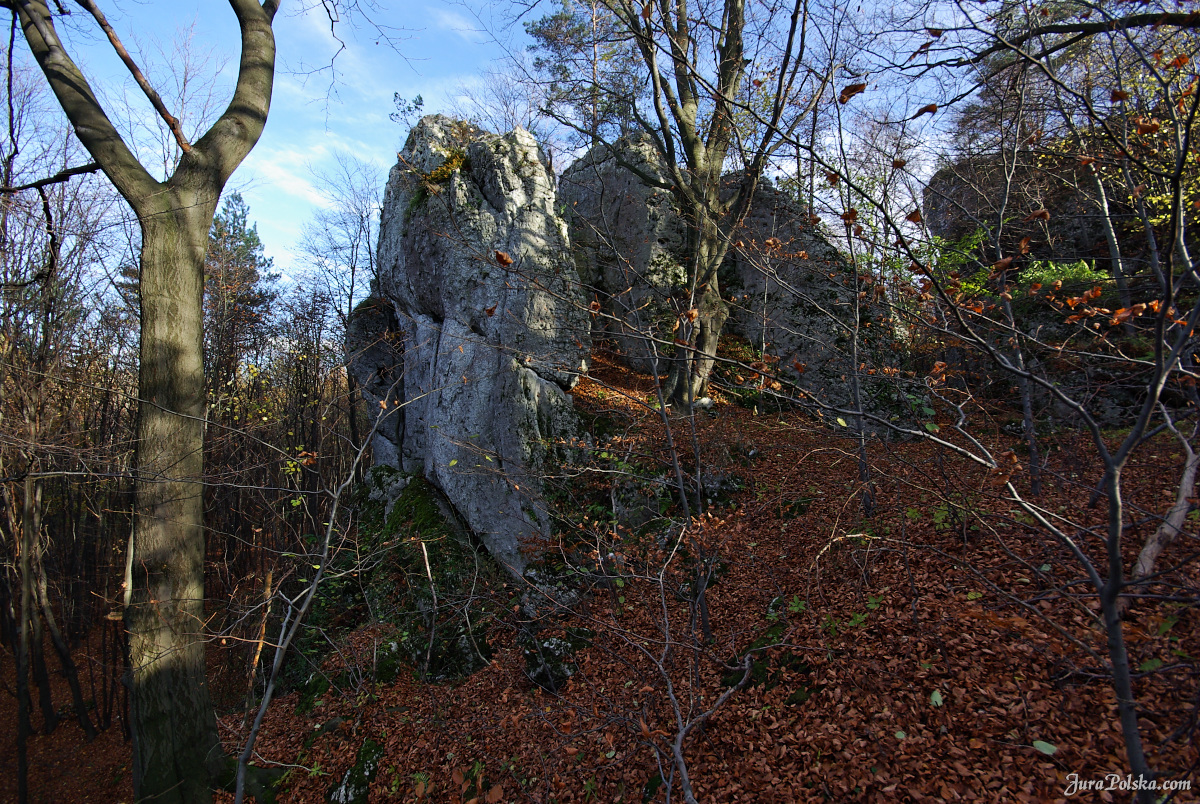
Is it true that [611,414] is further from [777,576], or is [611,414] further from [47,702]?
[47,702]

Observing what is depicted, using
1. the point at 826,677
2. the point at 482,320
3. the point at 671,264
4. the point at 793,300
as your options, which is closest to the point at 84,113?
the point at 482,320

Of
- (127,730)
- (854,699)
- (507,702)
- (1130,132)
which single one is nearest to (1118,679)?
(854,699)

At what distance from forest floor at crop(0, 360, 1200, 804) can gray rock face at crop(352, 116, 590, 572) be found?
1306mm

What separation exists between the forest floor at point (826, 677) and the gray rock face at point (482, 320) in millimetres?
1306

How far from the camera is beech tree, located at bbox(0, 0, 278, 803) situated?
4.00m

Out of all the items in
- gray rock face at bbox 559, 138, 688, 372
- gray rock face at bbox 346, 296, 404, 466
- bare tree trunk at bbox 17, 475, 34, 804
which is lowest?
bare tree trunk at bbox 17, 475, 34, 804

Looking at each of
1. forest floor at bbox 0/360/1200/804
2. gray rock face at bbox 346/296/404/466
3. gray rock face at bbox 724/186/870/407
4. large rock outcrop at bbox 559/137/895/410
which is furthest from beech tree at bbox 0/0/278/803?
gray rock face at bbox 724/186/870/407

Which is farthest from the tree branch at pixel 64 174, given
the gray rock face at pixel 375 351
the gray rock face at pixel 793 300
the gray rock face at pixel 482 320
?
the gray rock face at pixel 793 300

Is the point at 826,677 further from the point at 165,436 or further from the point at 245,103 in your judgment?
the point at 245,103

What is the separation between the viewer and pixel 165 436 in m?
4.08

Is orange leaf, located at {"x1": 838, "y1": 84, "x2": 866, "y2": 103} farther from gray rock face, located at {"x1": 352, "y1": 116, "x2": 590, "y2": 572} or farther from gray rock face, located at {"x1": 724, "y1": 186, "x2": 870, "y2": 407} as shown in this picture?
gray rock face, located at {"x1": 724, "y1": 186, "x2": 870, "y2": 407}

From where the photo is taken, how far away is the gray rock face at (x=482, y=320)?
7.29 meters

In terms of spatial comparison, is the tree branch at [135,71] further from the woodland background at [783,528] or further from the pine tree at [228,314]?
the pine tree at [228,314]

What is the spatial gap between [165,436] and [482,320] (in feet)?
15.7
